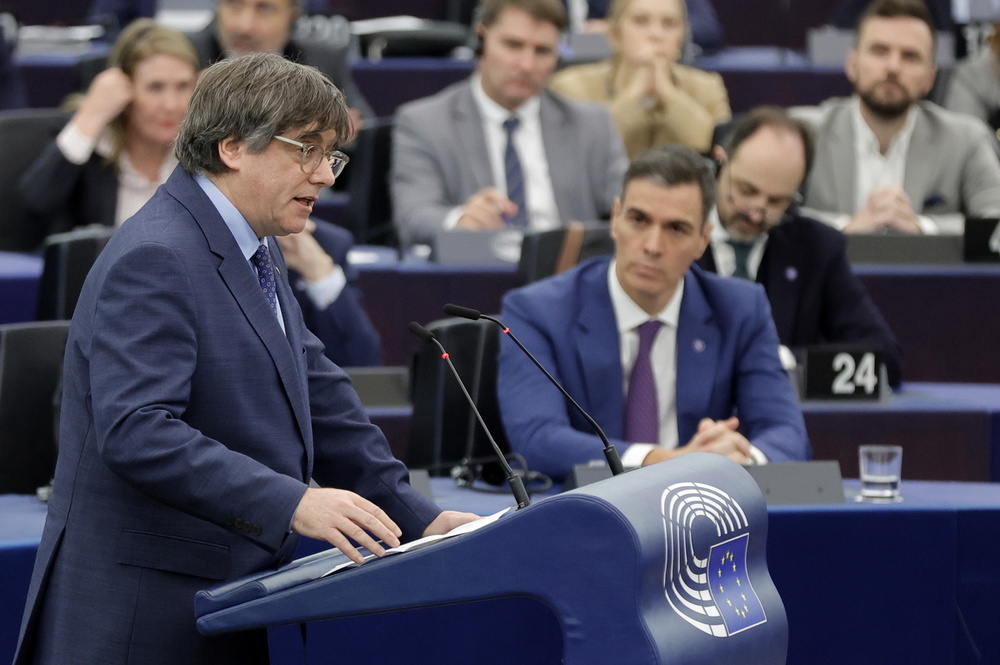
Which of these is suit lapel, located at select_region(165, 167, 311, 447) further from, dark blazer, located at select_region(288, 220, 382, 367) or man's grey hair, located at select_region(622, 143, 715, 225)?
dark blazer, located at select_region(288, 220, 382, 367)

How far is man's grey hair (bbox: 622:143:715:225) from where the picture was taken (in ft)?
10.6

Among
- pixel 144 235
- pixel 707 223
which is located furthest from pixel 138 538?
pixel 707 223

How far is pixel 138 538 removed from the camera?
1812mm

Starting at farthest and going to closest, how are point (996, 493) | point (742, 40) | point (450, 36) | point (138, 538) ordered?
point (742, 40) → point (450, 36) → point (996, 493) → point (138, 538)

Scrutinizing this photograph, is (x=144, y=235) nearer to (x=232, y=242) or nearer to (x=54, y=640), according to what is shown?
(x=232, y=242)

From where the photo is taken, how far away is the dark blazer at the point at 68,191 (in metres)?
4.55

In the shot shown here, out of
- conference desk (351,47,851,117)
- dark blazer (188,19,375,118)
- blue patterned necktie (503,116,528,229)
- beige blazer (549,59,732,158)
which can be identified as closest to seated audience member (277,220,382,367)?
blue patterned necktie (503,116,528,229)

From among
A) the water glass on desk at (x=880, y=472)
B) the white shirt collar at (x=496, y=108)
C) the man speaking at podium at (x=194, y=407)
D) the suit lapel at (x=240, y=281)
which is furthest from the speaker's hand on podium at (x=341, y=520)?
the white shirt collar at (x=496, y=108)

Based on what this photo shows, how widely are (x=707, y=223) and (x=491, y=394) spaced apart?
603 millimetres

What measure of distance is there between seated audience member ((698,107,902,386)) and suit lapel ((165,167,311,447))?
2.30 m

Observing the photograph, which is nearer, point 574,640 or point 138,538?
point 574,640

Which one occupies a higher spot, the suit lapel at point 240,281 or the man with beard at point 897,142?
the suit lapel at point 240,281

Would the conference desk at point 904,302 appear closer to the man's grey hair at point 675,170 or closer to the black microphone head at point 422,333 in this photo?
the man's grey hair at point 675,170

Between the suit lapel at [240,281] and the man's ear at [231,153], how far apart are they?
0.06 meters
